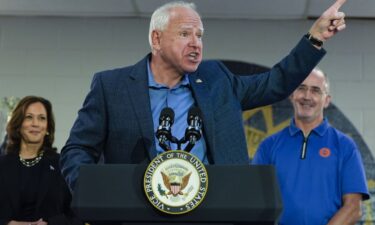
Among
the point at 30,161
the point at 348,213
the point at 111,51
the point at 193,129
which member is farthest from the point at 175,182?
the point at 111,51

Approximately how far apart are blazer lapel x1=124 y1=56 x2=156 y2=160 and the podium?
31 centimetres

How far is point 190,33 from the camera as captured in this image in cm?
187

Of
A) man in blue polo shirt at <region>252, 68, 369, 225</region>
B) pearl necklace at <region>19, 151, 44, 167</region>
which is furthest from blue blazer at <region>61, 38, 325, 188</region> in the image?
pearl necklace at <region>19, 151, 44, 167</region>

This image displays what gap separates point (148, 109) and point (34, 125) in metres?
1.66

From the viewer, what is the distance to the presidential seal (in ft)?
4.38

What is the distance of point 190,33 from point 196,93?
174 millimetres

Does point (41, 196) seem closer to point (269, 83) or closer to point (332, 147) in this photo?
point (332, 147)

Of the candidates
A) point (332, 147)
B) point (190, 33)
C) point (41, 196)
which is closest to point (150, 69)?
point (190, 33)

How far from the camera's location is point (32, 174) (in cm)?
318

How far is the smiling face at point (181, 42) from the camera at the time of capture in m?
1.83

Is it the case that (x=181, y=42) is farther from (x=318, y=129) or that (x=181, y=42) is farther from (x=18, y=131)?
(x=18, y=131)

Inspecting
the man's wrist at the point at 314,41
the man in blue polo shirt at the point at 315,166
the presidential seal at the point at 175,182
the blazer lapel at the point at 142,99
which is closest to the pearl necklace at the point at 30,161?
the man in blue polo shirt at the point at 315,166

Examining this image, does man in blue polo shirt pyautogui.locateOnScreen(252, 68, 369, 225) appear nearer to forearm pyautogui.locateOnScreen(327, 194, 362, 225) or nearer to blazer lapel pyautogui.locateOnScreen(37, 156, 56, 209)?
forearm pyautogui.locateOnScreen(327, 194, 362, 225)

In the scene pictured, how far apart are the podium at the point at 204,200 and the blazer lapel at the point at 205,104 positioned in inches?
14.0
